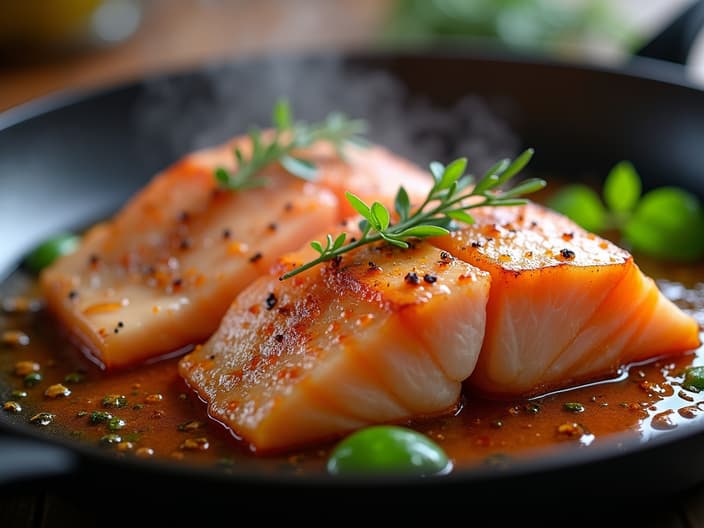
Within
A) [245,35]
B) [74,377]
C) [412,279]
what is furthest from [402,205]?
[245,35]

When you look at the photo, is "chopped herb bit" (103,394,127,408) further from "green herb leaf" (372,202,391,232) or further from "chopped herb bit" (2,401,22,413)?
"green herb leaf" (372,202,391,232)

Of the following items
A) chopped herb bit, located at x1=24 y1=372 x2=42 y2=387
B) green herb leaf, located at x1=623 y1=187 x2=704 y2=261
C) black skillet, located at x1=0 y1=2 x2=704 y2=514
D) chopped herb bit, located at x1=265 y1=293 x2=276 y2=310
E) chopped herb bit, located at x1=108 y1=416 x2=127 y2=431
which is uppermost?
black skillet, located at x1=0 y1=2 x2=704 y2=514

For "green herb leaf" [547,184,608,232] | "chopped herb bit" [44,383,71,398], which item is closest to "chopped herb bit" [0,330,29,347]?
"chopped herb bit" [44,383,71,398]

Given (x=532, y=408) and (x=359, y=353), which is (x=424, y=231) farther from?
(x=532, y=408)

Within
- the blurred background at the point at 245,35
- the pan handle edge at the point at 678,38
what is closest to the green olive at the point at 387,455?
the pan handle edge at the point at 678,38

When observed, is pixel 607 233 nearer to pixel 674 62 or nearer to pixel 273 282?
pixel 674 62

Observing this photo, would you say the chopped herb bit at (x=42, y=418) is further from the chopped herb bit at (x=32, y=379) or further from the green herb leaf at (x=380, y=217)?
the green herb leaf at (x=380, y=217)

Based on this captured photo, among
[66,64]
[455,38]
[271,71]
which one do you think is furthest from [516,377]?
[66,64]
